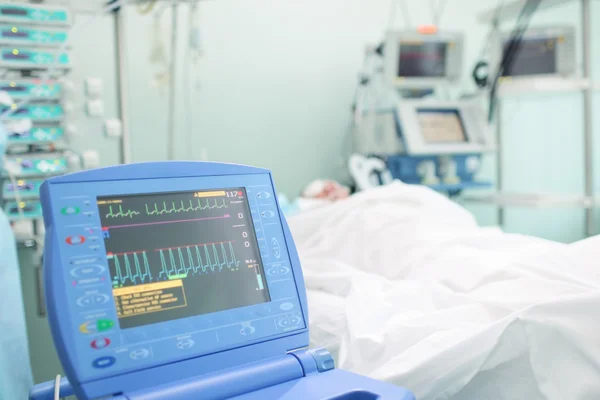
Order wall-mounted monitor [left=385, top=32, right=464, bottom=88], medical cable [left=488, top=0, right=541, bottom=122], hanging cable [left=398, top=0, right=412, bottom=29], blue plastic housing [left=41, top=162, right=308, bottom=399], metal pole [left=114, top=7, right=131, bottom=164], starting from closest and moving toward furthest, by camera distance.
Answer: blue plastic housing [left=41, top=162, right=308, bottom=399]
metal pole [left=114, top=7, right=131, bottom=164]
wall-mounted monitor [left=385, top=32, right=464, bottom=88]
medical cable [left=488, top=0, right=541, bottom=122]
hanging cable [left=398, top=0, right=412, bottom=29]

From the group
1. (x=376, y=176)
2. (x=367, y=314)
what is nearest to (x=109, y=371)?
(x=367, y=314)

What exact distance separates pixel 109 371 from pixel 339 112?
2683mm

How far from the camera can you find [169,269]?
0.68 metres

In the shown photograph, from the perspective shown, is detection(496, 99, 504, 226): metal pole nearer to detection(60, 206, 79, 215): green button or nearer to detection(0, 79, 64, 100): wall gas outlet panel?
detection(0, 79, 64, 100): wall gas outlet panel

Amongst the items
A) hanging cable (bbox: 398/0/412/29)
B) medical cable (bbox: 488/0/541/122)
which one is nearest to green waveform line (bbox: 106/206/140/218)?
medical cable (bbox: 488/0/541/122)

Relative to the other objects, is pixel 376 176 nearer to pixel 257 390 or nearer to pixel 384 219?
pixel 384 219

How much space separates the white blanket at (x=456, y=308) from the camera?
75 centimetres

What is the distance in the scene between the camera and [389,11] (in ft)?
10.7

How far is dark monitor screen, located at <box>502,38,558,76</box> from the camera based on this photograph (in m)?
2.97

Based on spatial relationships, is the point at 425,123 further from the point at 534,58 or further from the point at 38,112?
the point at 38,112

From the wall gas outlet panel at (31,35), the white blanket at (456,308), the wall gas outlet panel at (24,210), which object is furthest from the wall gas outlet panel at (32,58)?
the white blanket at (456,308)

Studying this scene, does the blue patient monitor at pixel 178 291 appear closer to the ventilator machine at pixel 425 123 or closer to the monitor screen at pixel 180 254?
the monitor screen at pixel 180 254

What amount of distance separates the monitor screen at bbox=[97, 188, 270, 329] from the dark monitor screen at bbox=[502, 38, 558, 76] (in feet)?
8.45

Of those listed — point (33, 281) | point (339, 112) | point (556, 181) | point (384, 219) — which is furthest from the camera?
point (556, 181)
